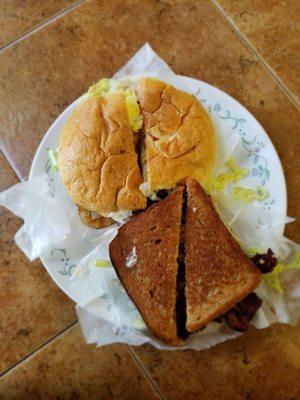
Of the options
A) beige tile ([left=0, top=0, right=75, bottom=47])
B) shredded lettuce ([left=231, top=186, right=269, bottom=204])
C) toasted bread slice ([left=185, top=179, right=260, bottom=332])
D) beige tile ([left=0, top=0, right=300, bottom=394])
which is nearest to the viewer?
toasted bread slice ([left=185, top=179, right=260, bottom=332])

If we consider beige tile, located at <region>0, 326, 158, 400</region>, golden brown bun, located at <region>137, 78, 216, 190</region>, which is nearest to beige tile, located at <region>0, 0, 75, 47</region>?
golden brown bun, located at <region>137, 78, 216, 190</region>

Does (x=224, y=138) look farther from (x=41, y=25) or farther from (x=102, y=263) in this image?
(x=41, y=25)

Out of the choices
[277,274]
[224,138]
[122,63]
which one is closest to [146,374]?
[277,274]

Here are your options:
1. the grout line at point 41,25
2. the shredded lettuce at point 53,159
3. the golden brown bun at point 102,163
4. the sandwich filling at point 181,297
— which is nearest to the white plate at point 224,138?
the shredded lettuce at point 53,159

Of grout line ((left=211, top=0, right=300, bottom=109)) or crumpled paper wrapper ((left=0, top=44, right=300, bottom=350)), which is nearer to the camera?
crumpled paper wrapper ((left=0, top=44, right=300, bottom=350))

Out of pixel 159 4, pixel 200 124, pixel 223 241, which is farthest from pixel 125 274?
pixel 159 4

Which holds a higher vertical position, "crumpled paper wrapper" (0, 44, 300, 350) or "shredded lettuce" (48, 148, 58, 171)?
"shredded lettuce" (48, 148, 58, 171)

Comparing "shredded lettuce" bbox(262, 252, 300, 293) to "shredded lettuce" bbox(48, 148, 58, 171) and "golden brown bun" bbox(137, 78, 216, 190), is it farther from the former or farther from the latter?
"shredded lettuce" bbox(48, 148, 58, 171)

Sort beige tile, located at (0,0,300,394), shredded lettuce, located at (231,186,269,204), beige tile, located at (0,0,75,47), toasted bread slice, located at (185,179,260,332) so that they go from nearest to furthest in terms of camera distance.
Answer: toasted bread slice, located at (185,179,260,332) → shredded lettuce, located at (231,186,269,204) → beige tile, located at (0,0,300,394) → beige tile, located at (0,0,75,47)
